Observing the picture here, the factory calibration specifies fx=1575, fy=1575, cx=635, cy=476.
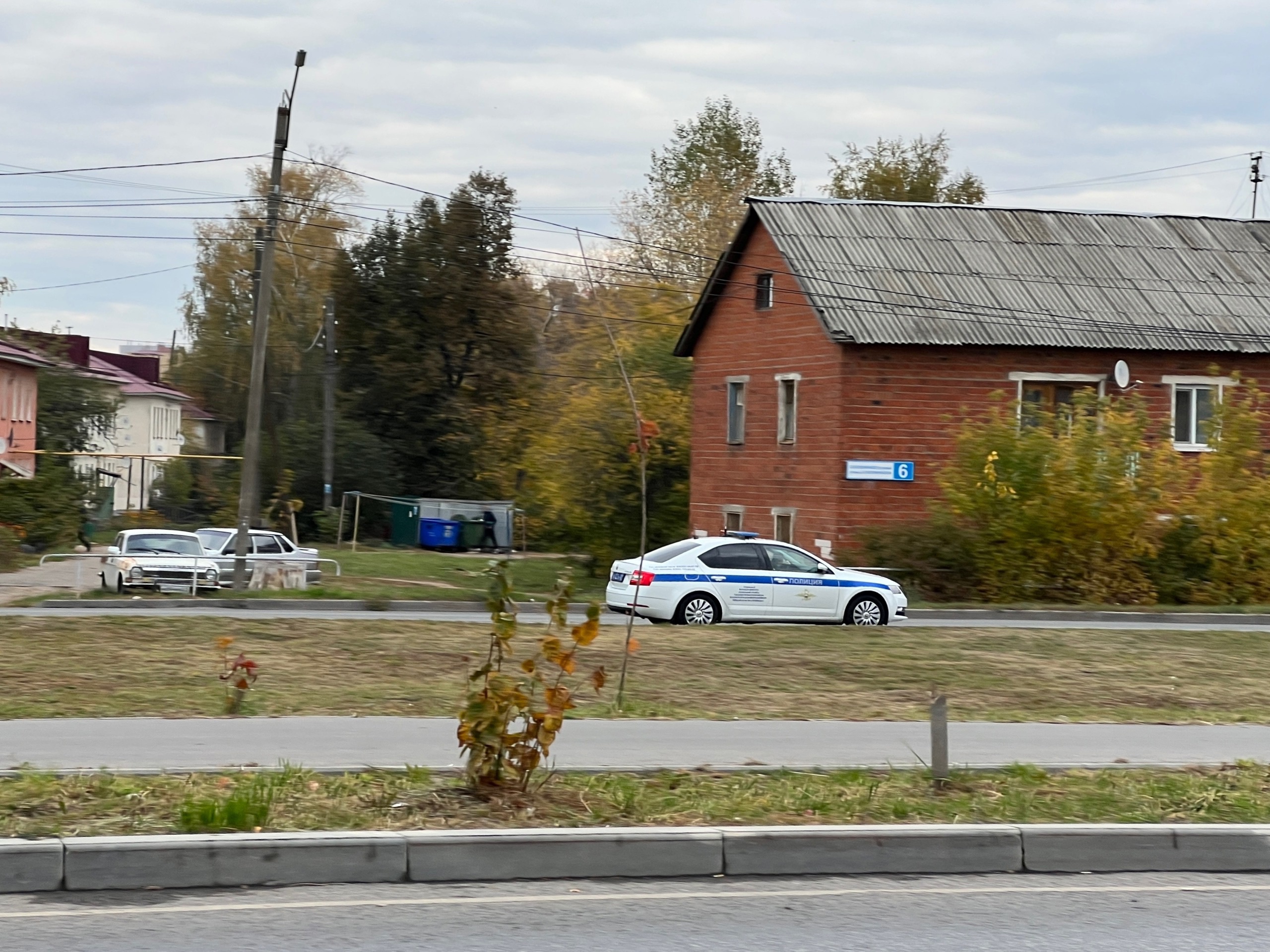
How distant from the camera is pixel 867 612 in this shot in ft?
77.4

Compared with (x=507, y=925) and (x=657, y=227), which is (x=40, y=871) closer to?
(x=507, y=925)

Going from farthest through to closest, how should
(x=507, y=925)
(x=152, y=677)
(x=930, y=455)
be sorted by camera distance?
(x=930, y=455) → (x=152, y=677) → (x=507, y=925)

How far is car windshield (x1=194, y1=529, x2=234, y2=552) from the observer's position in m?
33.2

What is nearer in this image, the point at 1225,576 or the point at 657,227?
the point at 1225,576

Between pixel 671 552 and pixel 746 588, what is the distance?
1.23m

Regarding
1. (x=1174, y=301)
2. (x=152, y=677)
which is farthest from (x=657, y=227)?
(x=152, y=677)

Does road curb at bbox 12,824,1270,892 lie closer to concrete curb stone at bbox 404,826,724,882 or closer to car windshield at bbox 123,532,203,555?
concrete curb stone at bbox 404,826,724,882

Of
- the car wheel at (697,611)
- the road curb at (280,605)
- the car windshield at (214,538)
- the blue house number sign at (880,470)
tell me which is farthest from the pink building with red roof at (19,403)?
the car wheel at (697,611)

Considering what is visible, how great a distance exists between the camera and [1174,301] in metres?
37.0

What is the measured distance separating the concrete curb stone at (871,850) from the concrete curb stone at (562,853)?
0.51ft

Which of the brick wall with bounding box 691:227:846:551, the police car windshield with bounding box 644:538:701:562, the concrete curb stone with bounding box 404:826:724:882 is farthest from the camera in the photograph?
the brick wall with bounding box 691:227:846:551

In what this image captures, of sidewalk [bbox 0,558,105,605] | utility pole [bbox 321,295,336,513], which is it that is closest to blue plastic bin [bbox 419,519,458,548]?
utility pole [bbox 321,295,336,513]

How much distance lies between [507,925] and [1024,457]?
994 inches

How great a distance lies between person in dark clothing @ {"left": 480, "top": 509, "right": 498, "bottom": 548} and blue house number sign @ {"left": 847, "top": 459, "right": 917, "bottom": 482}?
2584 centimetres
